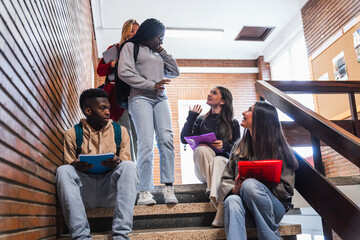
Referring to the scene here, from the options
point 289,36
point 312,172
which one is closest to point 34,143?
point 312,172

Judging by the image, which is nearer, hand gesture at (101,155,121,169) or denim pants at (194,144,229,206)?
hand gesture at (101,155,121,169)

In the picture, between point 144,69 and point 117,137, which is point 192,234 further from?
point 144,69

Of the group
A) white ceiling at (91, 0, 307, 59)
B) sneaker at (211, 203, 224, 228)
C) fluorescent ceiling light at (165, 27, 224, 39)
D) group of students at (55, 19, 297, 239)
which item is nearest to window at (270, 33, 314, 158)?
white ceiling at (91, 0, 307, 59)

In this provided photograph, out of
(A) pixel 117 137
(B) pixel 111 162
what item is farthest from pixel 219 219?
(A) pixel 117 137

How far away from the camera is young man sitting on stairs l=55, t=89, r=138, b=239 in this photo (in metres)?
2.31

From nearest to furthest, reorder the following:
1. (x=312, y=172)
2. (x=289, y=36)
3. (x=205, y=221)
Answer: (x=312, y=172), (x=205, y=221), (x=289, y=36)

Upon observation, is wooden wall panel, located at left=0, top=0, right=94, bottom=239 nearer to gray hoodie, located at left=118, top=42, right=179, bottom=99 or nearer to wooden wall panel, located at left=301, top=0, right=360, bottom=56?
gray hoodie, located at left=118, top=42, right=179, bottom=99

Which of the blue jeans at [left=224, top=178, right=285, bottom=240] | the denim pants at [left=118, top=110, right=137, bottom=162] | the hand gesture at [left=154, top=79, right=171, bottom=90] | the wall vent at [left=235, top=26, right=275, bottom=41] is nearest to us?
the blue jeans at [left=224, top=178, right=285, bottom=240]

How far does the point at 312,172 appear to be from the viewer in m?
2.50

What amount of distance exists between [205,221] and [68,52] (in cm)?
185

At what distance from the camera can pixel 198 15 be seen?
8.52m

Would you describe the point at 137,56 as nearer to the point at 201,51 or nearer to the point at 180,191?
the point at 180,191

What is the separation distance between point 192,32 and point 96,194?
703cm

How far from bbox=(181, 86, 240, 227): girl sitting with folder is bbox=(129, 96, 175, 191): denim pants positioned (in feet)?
0.87
